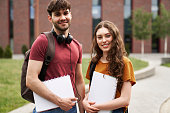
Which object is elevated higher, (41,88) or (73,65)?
(73,65)

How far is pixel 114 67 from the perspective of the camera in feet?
6.09

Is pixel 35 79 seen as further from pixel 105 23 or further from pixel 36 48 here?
pixel 105 23

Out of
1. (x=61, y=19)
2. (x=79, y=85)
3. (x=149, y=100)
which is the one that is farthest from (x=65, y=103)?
(x=149, y=100)

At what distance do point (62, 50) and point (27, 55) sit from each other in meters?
0.37

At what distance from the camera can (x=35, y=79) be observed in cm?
159

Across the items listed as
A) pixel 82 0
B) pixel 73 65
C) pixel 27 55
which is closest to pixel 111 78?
pixel 73 65

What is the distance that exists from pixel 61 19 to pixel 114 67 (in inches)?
30.7

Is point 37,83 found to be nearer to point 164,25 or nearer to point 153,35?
point 164,25

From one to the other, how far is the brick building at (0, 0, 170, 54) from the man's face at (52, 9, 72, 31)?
24890 millimetres

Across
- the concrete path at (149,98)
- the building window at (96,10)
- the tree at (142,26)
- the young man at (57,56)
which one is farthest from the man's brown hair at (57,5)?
the building window at (96,10)

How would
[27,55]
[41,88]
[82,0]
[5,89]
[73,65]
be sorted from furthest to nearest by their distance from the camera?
[82,0], [5,89], [73,65], [27,55], [41,88]

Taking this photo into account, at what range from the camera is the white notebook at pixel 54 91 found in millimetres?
1643

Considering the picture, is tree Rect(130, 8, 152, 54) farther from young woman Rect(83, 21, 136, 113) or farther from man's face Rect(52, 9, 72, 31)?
man's face Rect(52, 9, 72, 31)

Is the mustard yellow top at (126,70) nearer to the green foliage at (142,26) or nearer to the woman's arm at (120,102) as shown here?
the woman's arm at (120,102)
